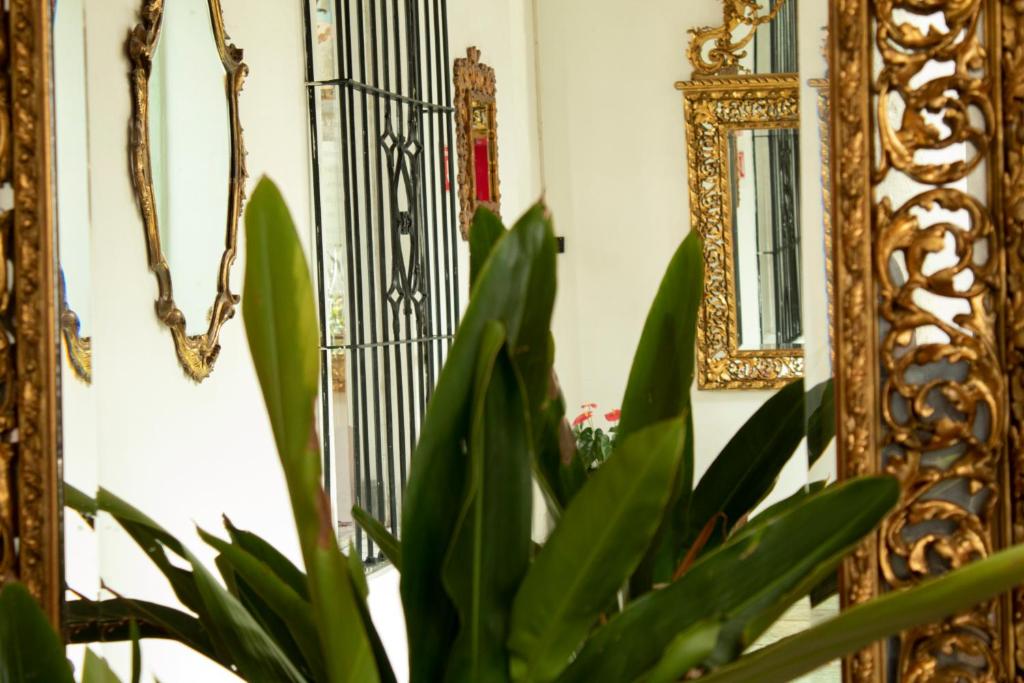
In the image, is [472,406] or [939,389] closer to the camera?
[472,406]

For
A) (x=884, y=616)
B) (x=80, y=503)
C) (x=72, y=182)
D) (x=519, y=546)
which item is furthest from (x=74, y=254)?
(x=884, y=616)

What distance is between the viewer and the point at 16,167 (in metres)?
1.06

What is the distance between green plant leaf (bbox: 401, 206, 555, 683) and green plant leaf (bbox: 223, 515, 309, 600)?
10 cm

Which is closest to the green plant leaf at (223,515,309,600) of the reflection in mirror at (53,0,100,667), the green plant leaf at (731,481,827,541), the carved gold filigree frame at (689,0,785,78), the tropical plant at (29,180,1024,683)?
the tropical plant at (29,180,1024,683)

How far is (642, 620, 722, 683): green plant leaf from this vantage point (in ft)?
2.20

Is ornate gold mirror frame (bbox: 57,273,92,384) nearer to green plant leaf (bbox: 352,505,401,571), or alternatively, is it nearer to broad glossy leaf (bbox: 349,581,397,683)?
green plant leaf (bbox: 352,505,401,571)

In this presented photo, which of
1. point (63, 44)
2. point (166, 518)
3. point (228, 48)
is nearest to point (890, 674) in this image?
point (166, 518)

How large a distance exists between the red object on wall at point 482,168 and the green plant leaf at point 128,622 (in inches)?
15.7

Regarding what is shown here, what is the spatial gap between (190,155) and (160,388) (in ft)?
0.65

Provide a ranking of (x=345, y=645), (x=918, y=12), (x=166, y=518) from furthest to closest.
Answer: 1. (x=166, y=518)
2. (x=918, y=12)
3. (x=345, y=645)

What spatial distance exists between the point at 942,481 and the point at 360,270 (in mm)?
472

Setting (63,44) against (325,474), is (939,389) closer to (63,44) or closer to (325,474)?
(325,474)

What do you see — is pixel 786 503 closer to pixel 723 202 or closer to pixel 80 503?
pixel 723 202

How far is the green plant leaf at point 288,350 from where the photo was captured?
0.61m
